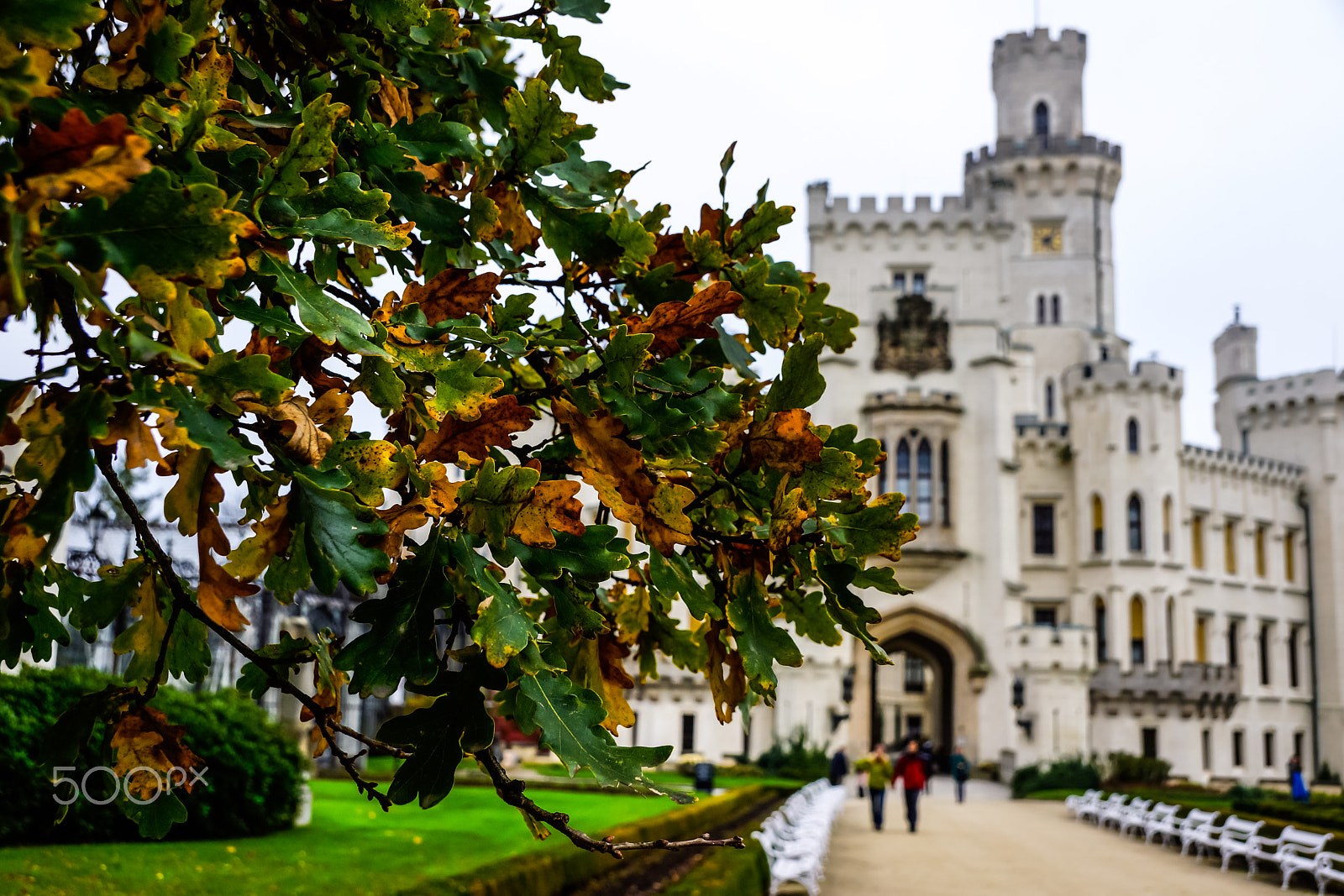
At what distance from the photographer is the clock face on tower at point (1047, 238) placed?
4306 centimetres

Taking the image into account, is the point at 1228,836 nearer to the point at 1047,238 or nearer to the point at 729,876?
the point at 729,876

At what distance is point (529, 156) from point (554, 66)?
0.18m

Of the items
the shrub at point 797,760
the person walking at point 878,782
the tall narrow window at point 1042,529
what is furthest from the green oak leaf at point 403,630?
the tall narrow window at point 1042,529

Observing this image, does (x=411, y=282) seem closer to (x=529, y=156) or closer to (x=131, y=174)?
(x=529, y=156)

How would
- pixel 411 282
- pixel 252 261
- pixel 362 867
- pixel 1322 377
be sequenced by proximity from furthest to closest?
A: pixel 1322 377, pixel 362 867, pixel 411 282, pixel 252 261

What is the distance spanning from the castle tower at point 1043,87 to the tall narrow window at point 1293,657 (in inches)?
764

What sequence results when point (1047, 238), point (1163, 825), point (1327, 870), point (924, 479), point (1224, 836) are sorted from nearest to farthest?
point (1327, 870) < point (1224, 836) < point (1163, 825) < point (924, 479) < point (1047, 238)

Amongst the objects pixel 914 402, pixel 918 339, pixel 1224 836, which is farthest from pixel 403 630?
pixel 918 339

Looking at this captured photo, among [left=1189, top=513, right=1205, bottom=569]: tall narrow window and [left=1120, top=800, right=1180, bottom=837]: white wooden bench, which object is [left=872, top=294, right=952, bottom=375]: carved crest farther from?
[left=1120, top=800, right=1180, bottom=837]: white wooden bench

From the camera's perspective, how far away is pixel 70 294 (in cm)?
157

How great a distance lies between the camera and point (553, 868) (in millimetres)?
8281

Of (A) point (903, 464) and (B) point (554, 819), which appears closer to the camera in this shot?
(B) point (554, 819)

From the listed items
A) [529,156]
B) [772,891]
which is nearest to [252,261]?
[529,156]

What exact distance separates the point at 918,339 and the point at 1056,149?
46.8 feet
